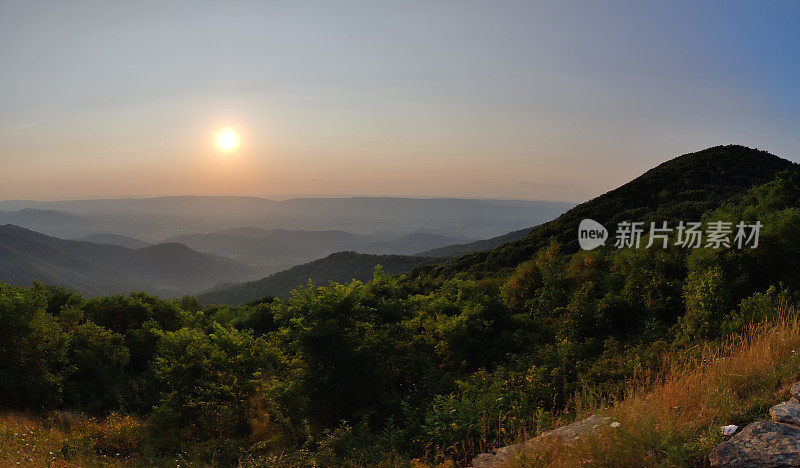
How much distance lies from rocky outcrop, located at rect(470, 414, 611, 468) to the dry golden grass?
180 millimetres

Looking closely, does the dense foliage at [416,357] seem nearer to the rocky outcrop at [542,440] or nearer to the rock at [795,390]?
the rocky outcrop at [542,440]

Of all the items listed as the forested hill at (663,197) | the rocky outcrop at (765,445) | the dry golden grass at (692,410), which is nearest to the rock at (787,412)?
the rocky outcrop at (765,445)

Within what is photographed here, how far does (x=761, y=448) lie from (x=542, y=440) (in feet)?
6.43

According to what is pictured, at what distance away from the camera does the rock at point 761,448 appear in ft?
10.5

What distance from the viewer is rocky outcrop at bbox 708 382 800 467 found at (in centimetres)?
321

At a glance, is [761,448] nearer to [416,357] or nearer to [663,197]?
[416,357]

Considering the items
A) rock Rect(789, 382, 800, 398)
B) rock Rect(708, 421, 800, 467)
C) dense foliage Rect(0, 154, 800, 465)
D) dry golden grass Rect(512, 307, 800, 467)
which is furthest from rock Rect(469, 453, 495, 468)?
rock Rect(789, 382, 800, 398)

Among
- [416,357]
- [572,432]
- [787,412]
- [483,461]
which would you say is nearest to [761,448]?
[787,412]

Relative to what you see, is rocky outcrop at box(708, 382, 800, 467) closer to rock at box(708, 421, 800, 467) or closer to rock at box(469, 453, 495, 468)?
rock at box(708, 421, 800, 467)

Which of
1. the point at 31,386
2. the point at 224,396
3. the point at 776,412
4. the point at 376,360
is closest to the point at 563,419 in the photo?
the point at 776,412

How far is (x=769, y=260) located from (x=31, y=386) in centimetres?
1978

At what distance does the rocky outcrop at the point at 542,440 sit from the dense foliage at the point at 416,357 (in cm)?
49

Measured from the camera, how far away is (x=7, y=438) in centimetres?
720

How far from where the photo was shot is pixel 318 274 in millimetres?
101688
